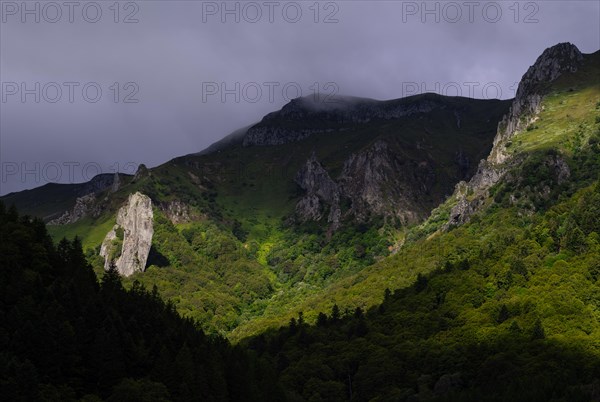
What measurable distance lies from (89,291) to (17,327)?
21.0 m

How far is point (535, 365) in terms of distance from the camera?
159 m

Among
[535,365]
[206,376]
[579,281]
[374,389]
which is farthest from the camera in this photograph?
[579,281]

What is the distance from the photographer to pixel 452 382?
6609 inches

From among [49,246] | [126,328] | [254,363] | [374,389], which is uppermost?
[49,246]

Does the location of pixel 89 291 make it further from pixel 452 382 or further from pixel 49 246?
pixel 452 382

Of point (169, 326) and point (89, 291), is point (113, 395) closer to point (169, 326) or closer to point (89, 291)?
point (89, 291)

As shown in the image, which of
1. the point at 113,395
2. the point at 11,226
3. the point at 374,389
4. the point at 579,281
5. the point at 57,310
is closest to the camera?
the point at 113,395

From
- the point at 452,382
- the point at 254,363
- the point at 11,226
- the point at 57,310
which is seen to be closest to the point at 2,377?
the point at 57,310

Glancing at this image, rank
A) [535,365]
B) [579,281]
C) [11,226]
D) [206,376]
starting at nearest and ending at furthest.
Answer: [206,376], [11,226], [535,365], [579,281]

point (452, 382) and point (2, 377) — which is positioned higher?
point (2, 377)

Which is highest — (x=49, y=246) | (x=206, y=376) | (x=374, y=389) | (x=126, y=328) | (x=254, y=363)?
(x=49, y=246)

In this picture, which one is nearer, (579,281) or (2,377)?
(2,377)

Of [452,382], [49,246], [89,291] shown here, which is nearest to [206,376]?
[89,291]

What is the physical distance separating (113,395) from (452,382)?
94632 mm
